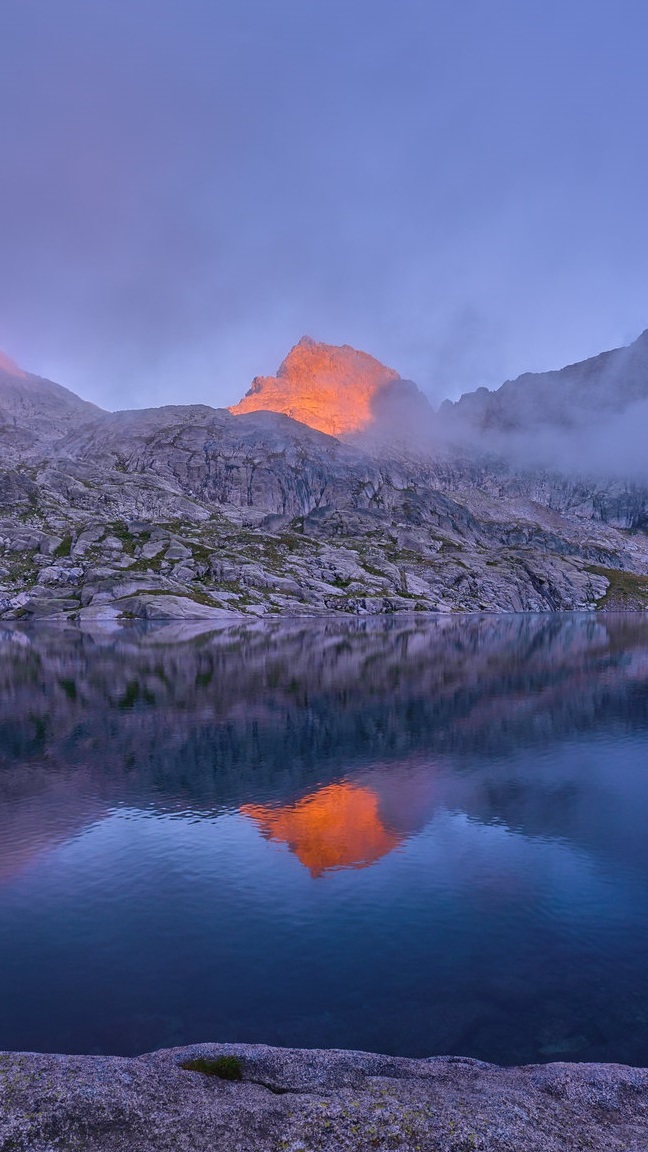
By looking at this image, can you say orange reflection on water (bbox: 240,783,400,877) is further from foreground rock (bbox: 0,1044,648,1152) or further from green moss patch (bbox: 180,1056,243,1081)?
foreground rock (bbox: 0,1044,648,1152)

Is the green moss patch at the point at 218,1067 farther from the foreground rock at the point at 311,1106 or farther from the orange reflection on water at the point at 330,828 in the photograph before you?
the orange reflection on water at the point at 330,828

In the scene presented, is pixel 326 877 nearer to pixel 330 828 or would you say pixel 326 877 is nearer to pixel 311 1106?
pixel 330 828

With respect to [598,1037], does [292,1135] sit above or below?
above

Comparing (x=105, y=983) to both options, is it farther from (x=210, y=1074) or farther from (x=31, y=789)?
(x=31, y=789)

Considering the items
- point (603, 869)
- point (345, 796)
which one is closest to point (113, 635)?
point (345, 796)

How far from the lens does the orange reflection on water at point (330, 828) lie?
111 ft

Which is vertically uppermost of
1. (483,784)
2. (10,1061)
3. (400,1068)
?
(10,1061)

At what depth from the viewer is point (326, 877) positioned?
31.4m

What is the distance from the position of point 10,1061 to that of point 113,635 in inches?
6271

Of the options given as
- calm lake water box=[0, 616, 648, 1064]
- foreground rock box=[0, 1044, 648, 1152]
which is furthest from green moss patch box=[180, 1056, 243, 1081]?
calm lake water box=[0, 616, 648, 1064]

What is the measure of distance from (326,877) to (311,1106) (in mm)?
20546

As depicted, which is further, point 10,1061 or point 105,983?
point 105,983

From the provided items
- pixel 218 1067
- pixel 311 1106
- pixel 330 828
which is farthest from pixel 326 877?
pixel 311 1106

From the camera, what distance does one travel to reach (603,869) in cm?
3269
